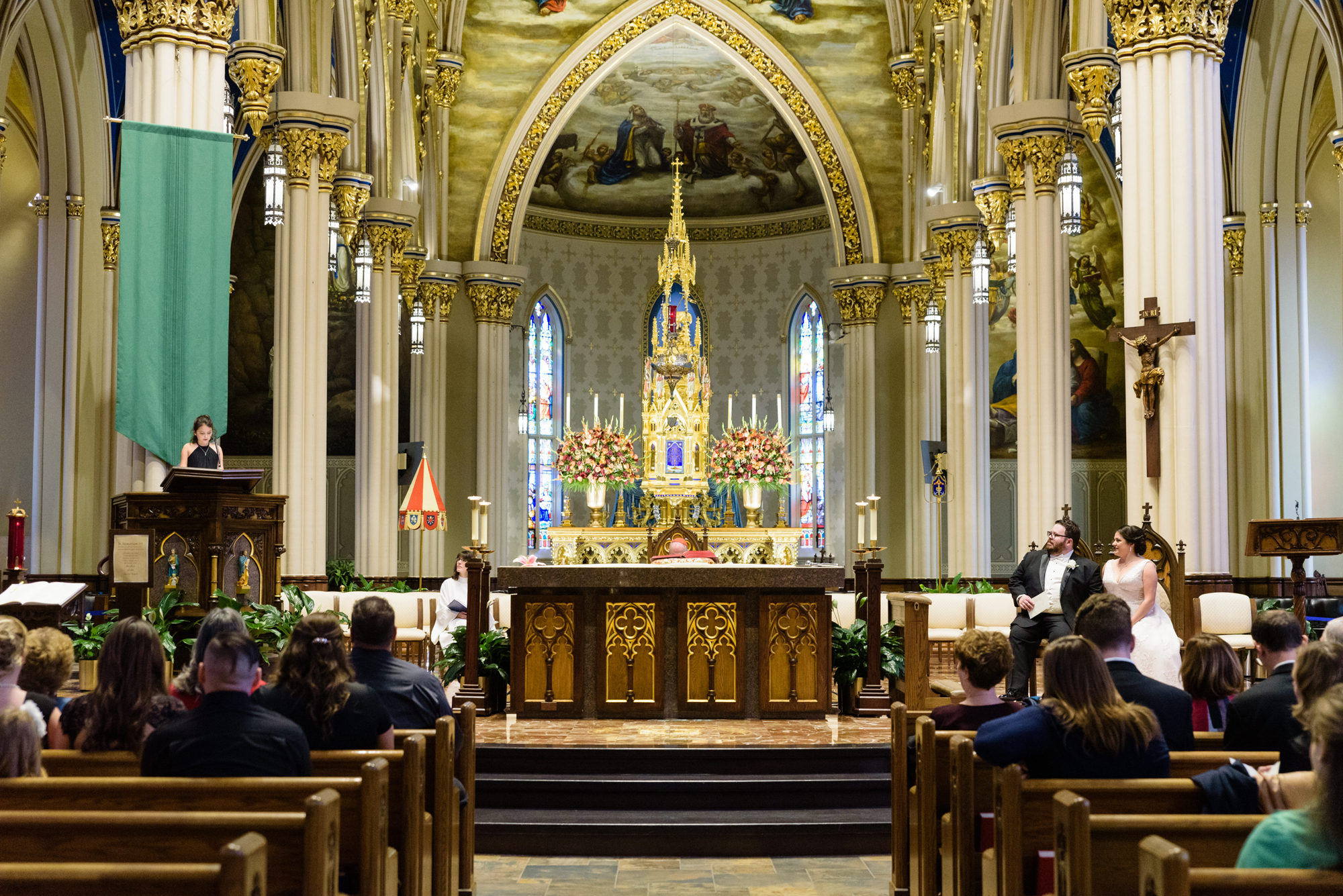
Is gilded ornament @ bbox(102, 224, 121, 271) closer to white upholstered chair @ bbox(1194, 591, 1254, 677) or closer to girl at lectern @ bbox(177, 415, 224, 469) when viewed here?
girl at lectern @ bbox(177, 415, 224, 469)

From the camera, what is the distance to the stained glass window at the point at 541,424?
25.4 m

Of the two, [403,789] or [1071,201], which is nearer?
[403,789]

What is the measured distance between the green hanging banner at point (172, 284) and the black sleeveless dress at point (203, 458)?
0.17 m

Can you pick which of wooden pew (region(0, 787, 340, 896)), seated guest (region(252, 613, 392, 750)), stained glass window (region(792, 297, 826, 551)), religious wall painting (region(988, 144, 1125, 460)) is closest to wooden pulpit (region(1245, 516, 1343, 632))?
seated guest (region(252, 613, 392, 750))

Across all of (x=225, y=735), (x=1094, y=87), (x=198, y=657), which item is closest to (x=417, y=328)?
(x=1094, y=87)

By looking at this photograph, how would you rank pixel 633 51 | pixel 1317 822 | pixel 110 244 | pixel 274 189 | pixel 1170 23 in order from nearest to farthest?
1. pixel 1317 822
2. pixel 1170 23
3. pixel 274 189
4. pixel 110 244
5. pixel 633 51

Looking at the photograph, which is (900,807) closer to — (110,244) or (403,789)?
(403,789)

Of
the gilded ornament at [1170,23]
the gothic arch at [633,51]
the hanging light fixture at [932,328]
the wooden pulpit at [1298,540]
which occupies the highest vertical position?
the gothic arch at [633,51]

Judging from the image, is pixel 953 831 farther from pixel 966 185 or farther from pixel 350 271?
pixel 350 271

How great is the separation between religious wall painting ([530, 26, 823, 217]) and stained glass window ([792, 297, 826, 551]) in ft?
7.28

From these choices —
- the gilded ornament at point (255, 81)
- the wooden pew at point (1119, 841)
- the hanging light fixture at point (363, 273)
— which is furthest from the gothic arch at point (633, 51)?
the wooden pew at point (1119, 841)

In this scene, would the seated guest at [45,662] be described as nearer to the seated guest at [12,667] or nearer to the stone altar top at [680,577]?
the seated guest at [12,667]

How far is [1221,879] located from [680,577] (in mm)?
6277

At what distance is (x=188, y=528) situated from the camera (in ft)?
28.0
